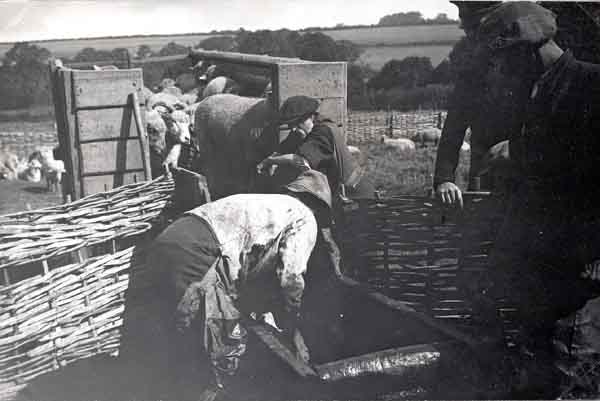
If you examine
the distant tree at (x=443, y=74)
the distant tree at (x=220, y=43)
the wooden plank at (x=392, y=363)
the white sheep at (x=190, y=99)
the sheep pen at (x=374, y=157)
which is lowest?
the wooden plank at (x=392, y=363)

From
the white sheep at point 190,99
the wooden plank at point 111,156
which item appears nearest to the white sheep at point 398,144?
the white sheep at point 190,99

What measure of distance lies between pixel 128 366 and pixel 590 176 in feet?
7.39

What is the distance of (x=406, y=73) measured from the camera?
10.8ft

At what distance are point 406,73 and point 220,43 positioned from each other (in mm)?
1280

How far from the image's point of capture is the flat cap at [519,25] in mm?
2469

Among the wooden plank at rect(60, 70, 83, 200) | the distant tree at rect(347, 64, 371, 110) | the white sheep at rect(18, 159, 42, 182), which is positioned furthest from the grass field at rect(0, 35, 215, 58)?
the white sheep at rect(18, 159, 42, 182)

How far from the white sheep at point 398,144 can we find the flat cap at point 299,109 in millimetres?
2646

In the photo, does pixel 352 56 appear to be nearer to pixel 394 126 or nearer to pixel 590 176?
pixel 590 176

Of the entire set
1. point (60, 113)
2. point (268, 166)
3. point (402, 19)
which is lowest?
point (268, 166)

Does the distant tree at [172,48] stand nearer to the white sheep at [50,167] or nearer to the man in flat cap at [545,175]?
the man in flat cap at [545,175]

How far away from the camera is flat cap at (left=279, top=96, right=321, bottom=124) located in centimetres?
293

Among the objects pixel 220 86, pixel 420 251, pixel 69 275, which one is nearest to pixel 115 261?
pixel 69 275

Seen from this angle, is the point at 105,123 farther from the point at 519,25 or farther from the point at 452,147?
the point at 519,25

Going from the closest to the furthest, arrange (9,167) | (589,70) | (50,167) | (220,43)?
(589,70)
(220,43)
(50,167)
(9,167)
